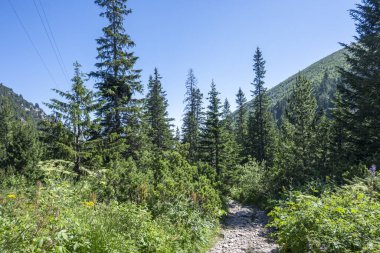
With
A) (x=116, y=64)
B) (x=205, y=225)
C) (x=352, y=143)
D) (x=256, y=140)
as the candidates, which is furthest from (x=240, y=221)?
(x=256, y=140)

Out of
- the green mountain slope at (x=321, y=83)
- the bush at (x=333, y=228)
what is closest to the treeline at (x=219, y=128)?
the bush at (x=333, y=228)

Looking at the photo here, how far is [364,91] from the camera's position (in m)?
15.1

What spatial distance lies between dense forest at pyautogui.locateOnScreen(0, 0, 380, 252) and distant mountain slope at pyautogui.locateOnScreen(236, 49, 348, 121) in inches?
3150

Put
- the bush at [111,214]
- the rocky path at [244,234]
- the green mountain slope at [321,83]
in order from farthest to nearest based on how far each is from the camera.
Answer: the green mountain slope at [321,83] < the rocky path at [244,234] < the bush at [111,214]

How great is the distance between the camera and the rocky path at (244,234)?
8.19 metres

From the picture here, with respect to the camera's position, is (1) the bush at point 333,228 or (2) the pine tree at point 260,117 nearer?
(1) the bush at point 333,228

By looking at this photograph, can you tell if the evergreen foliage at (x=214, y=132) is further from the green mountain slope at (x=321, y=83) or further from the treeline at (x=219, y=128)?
the green mountain slope at (x=321, y=83)

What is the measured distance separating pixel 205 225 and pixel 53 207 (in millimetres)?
5904

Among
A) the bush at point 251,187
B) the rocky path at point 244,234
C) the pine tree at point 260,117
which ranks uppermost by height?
the pine tree at point 260,117

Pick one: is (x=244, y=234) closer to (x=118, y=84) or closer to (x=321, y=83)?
(x=118, y=84)

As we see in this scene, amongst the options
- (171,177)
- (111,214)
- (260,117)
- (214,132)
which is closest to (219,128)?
(214,132)

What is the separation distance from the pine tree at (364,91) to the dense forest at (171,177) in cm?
6

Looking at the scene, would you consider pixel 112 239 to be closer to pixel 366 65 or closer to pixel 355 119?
pixel 355 119

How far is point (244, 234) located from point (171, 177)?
146 inches
